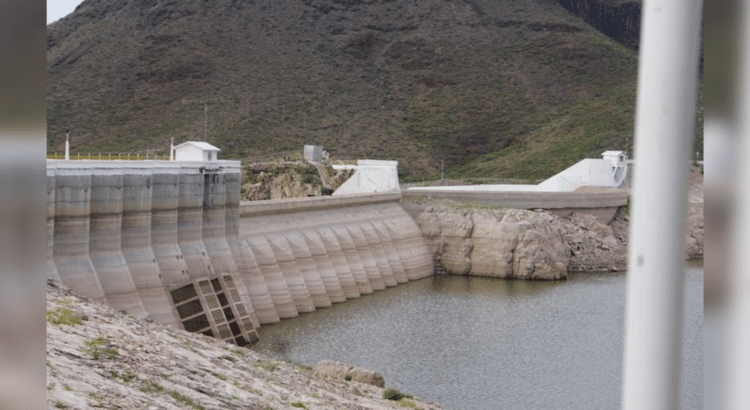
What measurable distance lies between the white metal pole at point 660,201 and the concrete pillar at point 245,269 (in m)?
25.0

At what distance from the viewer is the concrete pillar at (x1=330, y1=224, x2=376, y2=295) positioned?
A: 3625cm

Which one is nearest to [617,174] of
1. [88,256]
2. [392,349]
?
[392,349]

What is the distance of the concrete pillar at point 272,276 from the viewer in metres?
29.8

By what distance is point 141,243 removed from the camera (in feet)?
78.0

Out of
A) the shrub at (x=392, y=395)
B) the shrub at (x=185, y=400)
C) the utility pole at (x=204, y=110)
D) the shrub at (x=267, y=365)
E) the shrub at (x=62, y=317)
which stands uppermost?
the utility pole at (x=204, y=110)

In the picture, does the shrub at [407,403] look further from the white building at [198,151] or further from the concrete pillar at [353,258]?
the concrete pillar at [353,258]

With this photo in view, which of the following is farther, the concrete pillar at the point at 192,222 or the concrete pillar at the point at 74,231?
the concrete pillar at the point at 192,222

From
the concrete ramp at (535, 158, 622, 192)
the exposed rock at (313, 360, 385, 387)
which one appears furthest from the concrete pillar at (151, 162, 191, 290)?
the concrete ramp at (535, 158, 622, 192)

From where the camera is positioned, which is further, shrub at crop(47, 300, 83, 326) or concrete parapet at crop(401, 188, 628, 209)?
concrete parapet at crop(401, 188, 628, 209)

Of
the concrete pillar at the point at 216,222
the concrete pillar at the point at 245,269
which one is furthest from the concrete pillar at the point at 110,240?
the concrete pillar at the point at 245,269

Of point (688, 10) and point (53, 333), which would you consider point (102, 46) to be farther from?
point (688, 10)

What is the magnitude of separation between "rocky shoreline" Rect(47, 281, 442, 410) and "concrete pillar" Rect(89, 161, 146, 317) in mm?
4237

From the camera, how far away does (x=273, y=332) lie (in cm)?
2820

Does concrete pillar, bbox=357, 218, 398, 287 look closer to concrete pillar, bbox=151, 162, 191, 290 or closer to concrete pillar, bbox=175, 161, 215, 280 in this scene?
concrete pillar, bbox=175, 161, 215, 280
